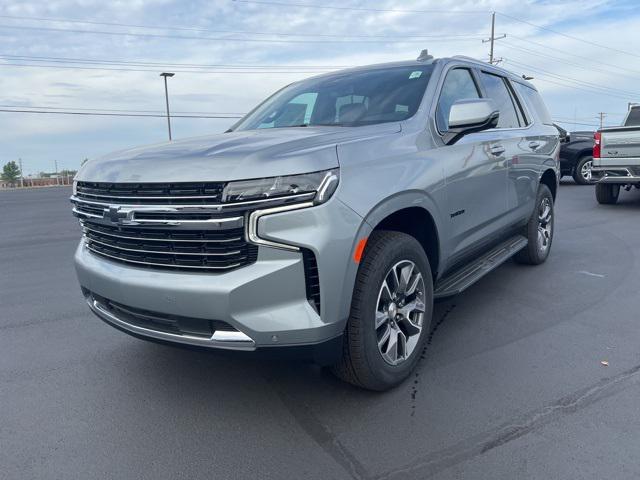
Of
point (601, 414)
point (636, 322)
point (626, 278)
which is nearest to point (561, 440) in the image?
point (601, 414)

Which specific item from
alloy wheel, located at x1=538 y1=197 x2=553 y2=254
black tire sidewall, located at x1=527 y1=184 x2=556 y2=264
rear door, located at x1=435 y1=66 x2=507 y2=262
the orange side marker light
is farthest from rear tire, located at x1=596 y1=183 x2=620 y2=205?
the orange side marker light

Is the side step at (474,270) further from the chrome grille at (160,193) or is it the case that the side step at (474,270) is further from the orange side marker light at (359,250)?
the chrome grille at (160,193)

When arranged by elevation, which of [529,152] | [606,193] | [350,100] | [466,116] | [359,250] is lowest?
[606,193]

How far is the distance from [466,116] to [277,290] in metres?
1.84

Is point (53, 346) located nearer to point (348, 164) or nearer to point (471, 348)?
point (348, 164)

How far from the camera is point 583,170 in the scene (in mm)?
14781

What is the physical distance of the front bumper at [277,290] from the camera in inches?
94.6

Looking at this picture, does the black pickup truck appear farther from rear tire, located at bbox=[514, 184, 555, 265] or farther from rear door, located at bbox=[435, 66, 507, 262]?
A: rear door, located at bbox=[435, 66, 507, 262]

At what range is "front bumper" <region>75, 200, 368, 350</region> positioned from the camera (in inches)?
94.6

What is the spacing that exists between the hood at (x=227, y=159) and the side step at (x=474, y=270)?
3.95 ft

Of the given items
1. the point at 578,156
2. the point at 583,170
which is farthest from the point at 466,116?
the point at 583,170

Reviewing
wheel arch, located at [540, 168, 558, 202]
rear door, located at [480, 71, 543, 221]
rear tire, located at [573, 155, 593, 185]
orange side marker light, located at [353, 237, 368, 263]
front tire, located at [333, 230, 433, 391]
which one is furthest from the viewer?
rear tire, located at [573, 155, 593, 185]

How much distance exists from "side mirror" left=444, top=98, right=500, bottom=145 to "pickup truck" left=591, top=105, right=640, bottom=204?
720cm

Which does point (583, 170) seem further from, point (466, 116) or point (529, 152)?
point (466, 116)
